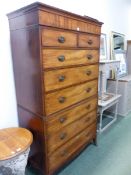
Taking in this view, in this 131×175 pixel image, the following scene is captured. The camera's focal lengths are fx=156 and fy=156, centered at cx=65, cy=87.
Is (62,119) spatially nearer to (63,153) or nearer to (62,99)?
(62,99)

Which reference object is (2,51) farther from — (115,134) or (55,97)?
(115,134)

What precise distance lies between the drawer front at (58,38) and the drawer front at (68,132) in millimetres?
805

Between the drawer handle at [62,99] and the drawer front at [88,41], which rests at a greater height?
the drawer front at [88,41]

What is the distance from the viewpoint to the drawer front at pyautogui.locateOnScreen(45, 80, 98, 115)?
1.35 m

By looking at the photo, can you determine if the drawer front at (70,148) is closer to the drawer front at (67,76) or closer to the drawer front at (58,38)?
the drawer front at (67,76)

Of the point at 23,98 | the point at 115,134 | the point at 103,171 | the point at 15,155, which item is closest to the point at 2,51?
the point at 23,98

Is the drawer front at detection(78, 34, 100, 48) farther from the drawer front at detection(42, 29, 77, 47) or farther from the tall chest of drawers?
the drawer front at detection(42, 29, 77, 47)

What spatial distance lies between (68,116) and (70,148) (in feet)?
1.34

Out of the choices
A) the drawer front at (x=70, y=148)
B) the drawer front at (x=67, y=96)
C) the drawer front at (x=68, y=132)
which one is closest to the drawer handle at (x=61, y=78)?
the drawer front at (x=67, y=96)

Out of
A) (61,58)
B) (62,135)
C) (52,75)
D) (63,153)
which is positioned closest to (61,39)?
(61,58)

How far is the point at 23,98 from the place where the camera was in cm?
154

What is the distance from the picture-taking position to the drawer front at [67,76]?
130 centimetres

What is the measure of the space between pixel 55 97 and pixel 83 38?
26.5 inches

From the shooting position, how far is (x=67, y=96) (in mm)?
1521
